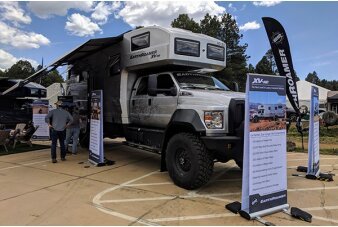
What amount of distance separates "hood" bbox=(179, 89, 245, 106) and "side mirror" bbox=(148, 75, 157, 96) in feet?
3.14

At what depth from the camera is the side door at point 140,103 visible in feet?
27.5

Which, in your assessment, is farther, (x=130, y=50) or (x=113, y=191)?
(x=130, y=50)

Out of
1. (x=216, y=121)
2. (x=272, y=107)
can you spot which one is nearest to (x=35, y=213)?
(x=216, y=121)

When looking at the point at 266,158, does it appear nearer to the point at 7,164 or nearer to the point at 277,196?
the point at 277,196

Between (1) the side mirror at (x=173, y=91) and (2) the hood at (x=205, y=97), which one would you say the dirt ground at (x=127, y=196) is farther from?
(1) the side mirror at (x=173, y=91)

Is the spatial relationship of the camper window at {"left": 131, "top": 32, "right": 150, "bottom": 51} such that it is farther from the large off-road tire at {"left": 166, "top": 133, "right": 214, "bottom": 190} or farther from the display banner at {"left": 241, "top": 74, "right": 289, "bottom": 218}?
the display banner at {"left": 241, "top": 74, "right": 289, "bottom": 218}

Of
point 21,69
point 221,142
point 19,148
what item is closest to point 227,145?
point 221,142

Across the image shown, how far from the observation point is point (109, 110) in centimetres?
965

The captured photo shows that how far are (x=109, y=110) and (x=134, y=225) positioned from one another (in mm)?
5207

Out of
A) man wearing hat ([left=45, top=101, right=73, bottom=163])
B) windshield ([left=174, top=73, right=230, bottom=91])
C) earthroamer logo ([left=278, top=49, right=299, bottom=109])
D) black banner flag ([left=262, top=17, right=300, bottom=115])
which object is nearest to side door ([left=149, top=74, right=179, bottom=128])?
windshield ([left=174, top=73, right=230, bottom=91])

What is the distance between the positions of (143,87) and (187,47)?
1.57m

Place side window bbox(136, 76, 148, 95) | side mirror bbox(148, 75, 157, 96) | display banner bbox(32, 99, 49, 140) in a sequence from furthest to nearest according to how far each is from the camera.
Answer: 1. display banner bbox(32, 99, 49, 140)
2. side window bbox(136, 76, 148, 95)
3. side mirror bbox(148, 75, 157, 96)

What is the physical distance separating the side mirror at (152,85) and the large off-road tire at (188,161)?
1.46m

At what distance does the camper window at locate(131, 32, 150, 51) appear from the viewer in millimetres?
8203
